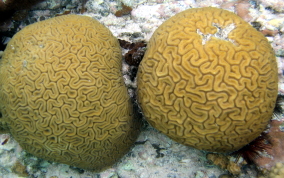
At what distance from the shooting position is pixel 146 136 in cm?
406

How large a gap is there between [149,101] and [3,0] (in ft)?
11.5

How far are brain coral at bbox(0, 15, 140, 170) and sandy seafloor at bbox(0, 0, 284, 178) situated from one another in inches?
23.2

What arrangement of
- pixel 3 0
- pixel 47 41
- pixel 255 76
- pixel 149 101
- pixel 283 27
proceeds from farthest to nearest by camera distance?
pixel 3 0 < pixel 283 27 < pixel 47 41 < pixel 149 101 < pixel 255 76

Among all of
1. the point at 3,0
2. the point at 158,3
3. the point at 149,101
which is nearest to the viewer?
the point at 149,101

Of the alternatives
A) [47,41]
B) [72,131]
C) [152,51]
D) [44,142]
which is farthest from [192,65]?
[44,142]

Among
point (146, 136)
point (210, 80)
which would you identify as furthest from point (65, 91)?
point (210, 80)

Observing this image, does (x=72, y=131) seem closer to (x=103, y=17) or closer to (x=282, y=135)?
(x=103, y=17)

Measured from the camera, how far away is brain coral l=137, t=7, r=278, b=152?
2.63 m

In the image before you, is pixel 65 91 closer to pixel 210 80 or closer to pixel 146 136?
pixel 146 136

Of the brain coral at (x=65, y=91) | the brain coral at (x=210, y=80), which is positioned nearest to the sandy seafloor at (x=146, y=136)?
the brain coral at (x=65, y=91)

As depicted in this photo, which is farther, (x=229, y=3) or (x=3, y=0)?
(x=229, y=3)

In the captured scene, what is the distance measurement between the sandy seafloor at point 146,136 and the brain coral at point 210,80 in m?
0.88

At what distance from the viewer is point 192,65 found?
2.66m

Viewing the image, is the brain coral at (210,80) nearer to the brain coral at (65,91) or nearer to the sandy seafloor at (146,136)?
the brain coral at (65,91)
